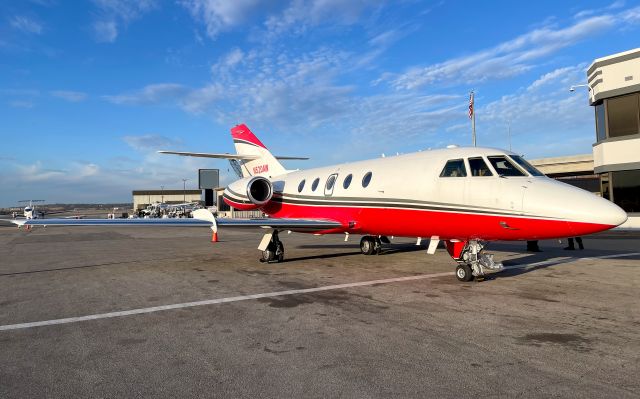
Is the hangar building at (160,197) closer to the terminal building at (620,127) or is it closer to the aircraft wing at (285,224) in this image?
the terminal building at (620,127)

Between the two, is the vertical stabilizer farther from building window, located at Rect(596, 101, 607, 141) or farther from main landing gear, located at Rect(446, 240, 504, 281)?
building window, located at Rect(596, 101, 607, 141)

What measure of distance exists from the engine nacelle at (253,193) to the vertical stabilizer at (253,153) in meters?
2.44

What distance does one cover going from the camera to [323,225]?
11945 mm

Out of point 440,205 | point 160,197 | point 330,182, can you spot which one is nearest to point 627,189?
point 330,182

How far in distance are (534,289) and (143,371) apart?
6989 millimetres

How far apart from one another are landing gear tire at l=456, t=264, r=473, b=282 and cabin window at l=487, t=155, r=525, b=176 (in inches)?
80.6

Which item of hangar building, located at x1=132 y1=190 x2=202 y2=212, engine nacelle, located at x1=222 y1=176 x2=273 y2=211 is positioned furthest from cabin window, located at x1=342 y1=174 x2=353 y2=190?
hangar building, located at x1=132 y1=190 x2=202 y2=212

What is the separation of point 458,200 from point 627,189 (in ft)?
63.3

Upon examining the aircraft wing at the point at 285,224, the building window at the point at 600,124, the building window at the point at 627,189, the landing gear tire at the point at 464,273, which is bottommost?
the landing gear tire at the point at 464,273

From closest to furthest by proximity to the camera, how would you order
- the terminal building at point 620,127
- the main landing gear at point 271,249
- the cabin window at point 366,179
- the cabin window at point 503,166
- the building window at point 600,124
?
the cabin window at point 503,166 → the cabin window at point 366,179 → the main landing gear at point 271,249 → the terminal building at point 620,127 → the building window at point 600,124

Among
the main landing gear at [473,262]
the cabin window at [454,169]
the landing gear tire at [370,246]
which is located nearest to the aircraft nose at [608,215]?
the main landing gear at [473,262]

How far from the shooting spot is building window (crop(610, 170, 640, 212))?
22.1 m

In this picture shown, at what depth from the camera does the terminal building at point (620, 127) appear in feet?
72.1

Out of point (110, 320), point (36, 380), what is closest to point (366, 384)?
point (36, 380)
